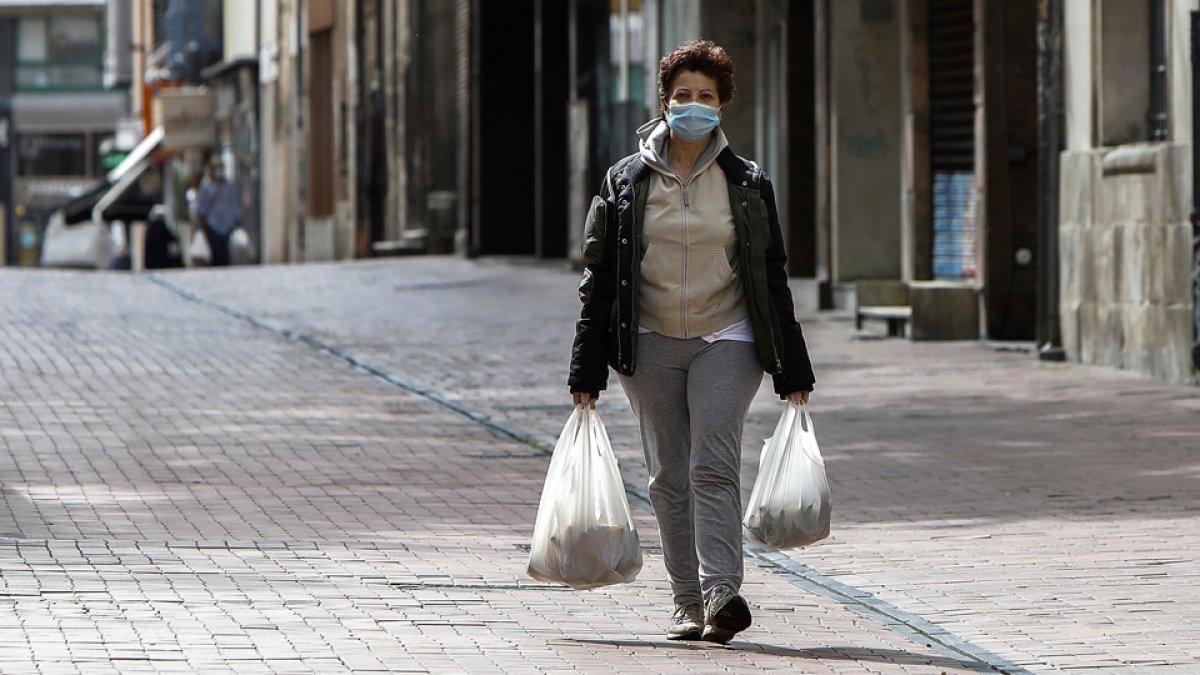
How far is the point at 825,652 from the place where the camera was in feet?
22.3

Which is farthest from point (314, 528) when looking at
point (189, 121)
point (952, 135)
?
point (189, 121)

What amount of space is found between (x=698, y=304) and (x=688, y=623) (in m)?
0.87

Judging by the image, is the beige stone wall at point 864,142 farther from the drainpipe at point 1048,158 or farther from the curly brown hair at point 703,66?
the curly brown hair at point 703,66

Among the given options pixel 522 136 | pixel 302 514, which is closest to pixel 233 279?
pixel 522 136

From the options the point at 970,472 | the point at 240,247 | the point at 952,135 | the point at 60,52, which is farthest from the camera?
the point at 60,52

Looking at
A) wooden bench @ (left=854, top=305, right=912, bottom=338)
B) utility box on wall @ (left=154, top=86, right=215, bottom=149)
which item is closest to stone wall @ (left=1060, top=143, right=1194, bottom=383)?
wooden bench @ (left=854, top=305, right=912, bottom=338)

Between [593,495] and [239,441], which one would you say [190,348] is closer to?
[239,441]

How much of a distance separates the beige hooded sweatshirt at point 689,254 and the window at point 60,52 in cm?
7420

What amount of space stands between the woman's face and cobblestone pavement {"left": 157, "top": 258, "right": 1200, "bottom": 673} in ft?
4.81

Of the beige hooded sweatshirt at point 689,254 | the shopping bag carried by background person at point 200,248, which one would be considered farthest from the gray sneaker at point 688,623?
the shopping bag carried by background person at point 200,248

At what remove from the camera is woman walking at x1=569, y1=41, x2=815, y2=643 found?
22.4 feet

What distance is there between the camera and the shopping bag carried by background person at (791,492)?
269 inches

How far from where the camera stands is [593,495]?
6812mm

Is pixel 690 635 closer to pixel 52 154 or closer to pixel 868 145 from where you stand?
pixel 868 145
